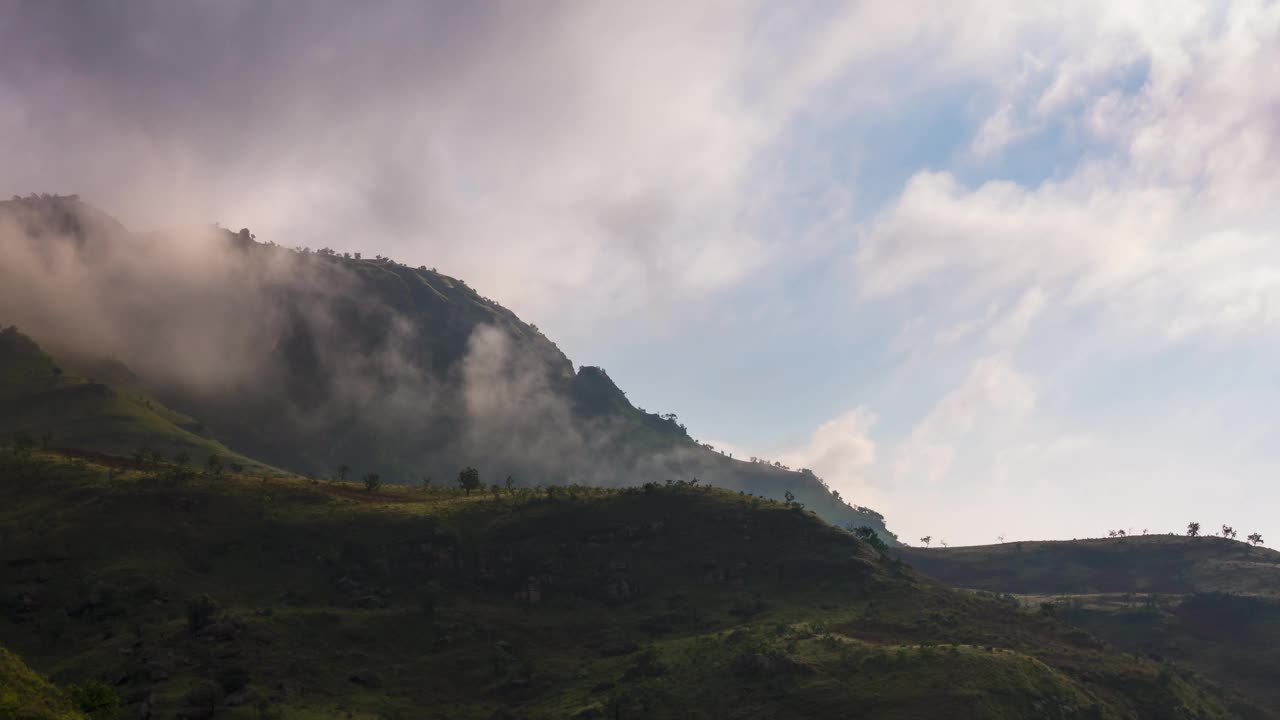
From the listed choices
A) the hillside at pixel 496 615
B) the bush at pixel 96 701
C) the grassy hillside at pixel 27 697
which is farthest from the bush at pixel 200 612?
the grassy hillside at pixel 27 697

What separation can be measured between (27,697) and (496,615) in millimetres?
88223

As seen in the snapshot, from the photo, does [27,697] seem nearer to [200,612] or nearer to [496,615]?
[200,612]

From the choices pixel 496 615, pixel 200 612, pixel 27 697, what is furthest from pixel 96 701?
pixel 496 615

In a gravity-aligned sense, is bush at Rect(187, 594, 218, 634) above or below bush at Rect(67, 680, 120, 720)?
above

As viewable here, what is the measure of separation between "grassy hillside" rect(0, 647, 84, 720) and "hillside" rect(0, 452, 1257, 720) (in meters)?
27.3

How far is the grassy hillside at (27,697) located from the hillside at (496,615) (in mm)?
27284

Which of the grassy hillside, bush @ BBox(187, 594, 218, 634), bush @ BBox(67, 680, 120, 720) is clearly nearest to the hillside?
bush @ BBox(187, 594, 218, 634)

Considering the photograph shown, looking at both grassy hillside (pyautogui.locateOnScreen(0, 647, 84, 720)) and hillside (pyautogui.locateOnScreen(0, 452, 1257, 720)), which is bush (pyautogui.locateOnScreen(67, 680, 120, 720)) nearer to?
grassy hillside (pyautogui.locateOnScreen(0, 647, 84, 720))

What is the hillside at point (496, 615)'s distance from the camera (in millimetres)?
121938

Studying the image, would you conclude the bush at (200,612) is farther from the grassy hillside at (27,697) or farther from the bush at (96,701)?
the grassy hillside at (27,697)

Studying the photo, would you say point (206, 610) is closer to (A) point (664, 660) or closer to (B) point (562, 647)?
(B) point (562, 647)

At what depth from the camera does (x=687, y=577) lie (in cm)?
17688

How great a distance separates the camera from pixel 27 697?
78.1 m

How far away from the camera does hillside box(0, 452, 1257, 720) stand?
12194 cm
